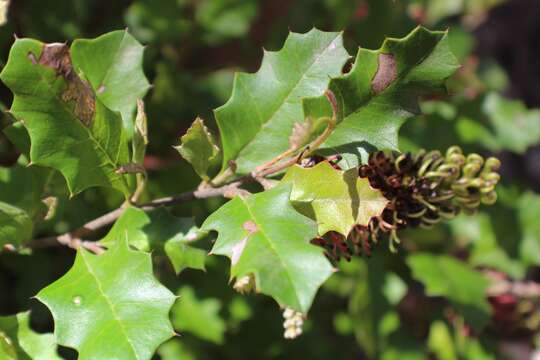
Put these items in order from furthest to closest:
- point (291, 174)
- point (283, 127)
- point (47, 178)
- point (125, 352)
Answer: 1. point (47, 178)
2. point (283, 127)
3. point (291, 174)
4. point (125, 352)

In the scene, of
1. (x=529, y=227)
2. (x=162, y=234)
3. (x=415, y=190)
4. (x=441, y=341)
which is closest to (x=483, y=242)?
(x=529, y=227)

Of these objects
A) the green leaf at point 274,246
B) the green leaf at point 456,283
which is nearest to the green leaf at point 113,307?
the green leaf at point 274,246

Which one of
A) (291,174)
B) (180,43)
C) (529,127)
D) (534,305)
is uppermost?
(291,174)

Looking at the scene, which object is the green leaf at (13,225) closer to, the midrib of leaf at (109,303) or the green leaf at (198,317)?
the midrib of leaf at (109,303)

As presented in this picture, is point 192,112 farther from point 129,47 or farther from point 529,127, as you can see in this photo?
point 529,127

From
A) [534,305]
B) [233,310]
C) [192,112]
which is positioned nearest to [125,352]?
[233,310]

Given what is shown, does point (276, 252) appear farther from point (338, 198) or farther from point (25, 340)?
point (25, 340)
